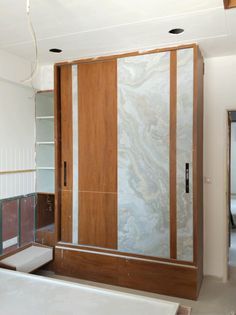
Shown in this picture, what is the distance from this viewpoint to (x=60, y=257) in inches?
141

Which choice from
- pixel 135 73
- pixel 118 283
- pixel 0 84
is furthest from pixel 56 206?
pixel 135 73

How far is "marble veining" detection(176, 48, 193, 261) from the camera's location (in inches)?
118

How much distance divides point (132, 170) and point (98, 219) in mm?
718

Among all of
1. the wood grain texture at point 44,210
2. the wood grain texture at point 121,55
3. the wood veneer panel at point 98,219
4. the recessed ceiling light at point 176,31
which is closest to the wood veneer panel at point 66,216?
the wood veneer panel at point 98,219

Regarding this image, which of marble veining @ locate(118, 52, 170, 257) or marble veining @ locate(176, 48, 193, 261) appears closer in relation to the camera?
marble veining @ locate(176, 48, 193, 261)

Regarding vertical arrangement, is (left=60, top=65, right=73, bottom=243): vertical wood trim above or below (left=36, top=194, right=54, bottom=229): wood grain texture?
above

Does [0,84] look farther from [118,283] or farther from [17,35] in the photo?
[118,283]

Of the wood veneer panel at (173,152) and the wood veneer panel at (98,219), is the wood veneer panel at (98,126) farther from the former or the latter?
the wood veneer panel at (173,152)

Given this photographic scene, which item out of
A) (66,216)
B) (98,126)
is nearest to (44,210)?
(66,216)

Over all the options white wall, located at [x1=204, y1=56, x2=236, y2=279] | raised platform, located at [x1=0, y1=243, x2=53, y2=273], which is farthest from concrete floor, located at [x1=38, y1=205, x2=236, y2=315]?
raised platform, located at [x1=0, y1=243, x2=53, y2=273]

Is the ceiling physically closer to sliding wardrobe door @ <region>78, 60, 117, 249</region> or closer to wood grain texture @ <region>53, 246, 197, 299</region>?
sliding wardrobe door @ <region>78, 60, 117, 249</region>

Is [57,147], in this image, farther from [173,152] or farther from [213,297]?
[213,297]

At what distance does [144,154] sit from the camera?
321 cm

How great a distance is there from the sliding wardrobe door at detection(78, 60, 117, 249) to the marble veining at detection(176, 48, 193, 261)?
725 mm
